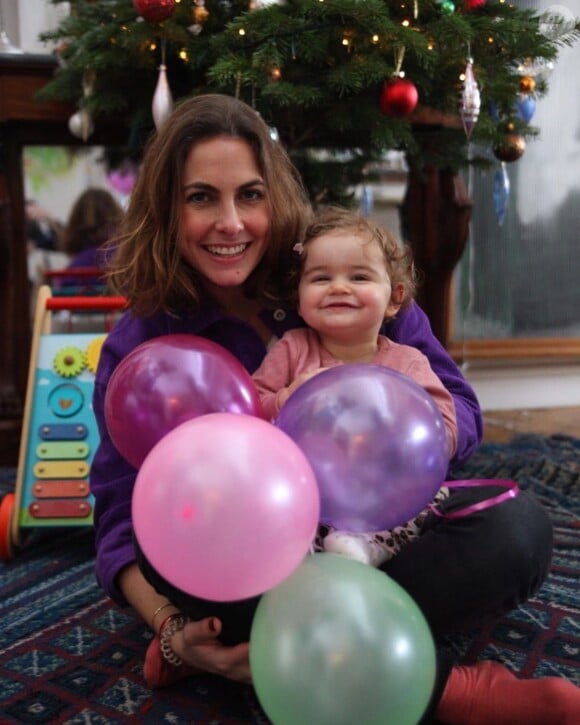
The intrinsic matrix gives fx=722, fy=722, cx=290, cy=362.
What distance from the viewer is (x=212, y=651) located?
0.83 meters

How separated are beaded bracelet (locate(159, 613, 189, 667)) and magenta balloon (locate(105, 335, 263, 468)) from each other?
21 cm

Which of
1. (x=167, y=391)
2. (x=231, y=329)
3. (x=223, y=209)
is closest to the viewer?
(x=167, y=391)

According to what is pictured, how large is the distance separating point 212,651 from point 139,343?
1.49 ft

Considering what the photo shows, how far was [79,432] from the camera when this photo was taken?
1.52m

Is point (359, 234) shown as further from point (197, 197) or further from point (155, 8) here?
point (155, 8)

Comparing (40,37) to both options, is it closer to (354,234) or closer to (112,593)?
(354,234)

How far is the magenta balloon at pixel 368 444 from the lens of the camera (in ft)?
2.38

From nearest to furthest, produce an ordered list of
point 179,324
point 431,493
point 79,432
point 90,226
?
point 431,493, point 179,324, point 79,432, point 90,226

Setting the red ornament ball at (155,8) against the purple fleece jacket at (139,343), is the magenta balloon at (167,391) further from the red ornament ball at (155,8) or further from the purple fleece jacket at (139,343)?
the red ornament ball at (155,8)

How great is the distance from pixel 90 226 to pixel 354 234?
1496 mm

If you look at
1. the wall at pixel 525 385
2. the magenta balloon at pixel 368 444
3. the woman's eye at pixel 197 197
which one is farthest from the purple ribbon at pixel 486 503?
the wall at pixel 525 385

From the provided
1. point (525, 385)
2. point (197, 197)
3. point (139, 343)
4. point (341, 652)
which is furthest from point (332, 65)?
point (525, 385)

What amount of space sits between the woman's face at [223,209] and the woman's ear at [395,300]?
21 cm

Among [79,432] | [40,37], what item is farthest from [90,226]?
[79,432]
